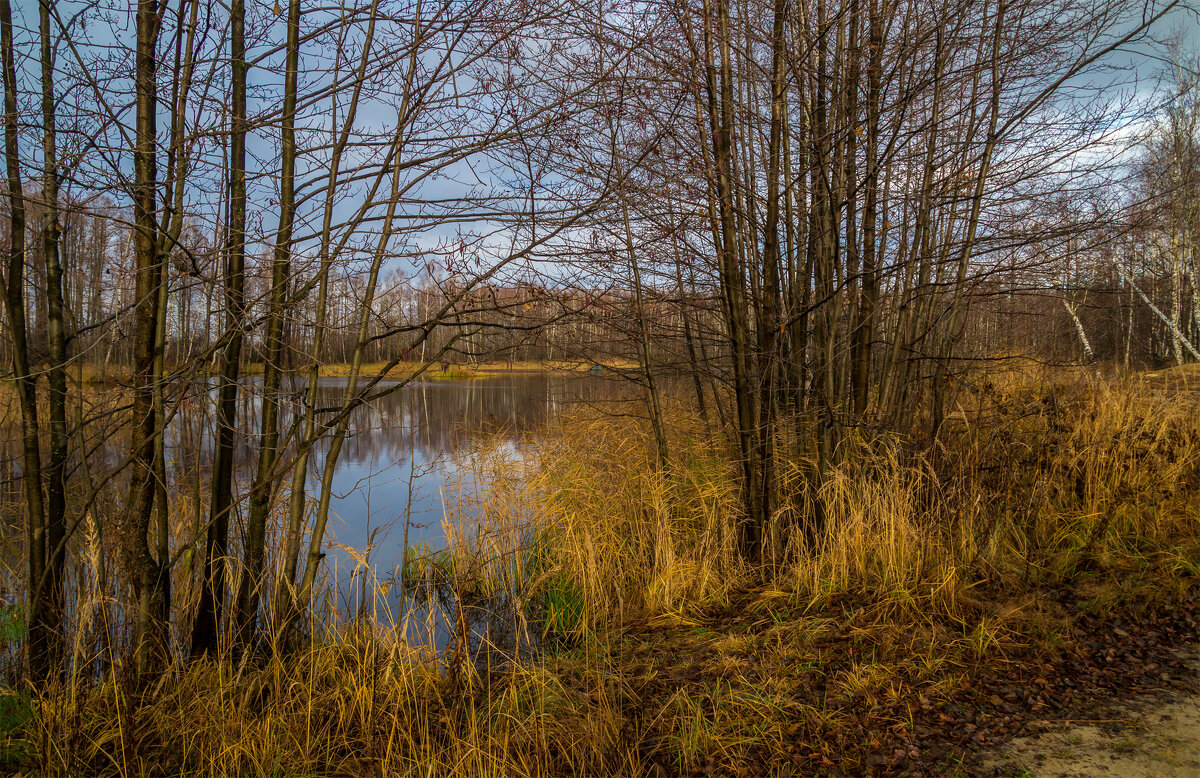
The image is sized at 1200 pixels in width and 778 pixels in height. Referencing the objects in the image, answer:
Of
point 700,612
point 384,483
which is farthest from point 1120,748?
point 384,483

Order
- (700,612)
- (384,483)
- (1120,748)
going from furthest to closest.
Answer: (384,483) → (700,612) → (1120,748)

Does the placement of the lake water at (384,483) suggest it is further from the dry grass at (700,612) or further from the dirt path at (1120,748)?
the dirt path at (1120,748)

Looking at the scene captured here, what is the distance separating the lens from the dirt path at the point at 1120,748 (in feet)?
8.50

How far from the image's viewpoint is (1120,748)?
2719 millimetres

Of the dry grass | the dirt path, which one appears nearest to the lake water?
the dry grass

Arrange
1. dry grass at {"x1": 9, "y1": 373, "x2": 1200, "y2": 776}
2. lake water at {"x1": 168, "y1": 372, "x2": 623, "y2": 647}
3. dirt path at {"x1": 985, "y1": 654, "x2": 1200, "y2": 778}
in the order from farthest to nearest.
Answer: lake water at {"x1": 168, "y1": 372, "x2": 623, "y2": 647} → dry grass at {"x1": 9, "y1": 373, "x2": 1200, "y2": 776} → dirt path at {"x1": 985, "y1": 654, "x2": 1200, "y2": 778}

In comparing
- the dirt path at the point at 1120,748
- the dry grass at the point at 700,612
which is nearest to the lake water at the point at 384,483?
the dry grass at the point at 700,612

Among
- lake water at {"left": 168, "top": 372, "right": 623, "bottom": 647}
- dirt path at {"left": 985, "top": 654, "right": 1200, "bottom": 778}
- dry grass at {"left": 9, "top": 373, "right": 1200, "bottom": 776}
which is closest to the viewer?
dirt path at {"left": 985, "top": 654, "right": 1200, "bottom": 778}

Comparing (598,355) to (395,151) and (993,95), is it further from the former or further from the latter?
(993,95)

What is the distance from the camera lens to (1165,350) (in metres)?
20.6

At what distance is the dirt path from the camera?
2.59m

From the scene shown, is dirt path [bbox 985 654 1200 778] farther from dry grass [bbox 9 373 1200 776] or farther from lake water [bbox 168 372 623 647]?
lake water [bbox 168 372 623 647]

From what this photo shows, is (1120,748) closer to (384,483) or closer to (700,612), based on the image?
(700,612)

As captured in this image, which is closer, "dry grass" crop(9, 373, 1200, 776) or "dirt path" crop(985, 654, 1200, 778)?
"dirt path" crop(985, 654, 1200, 778)
